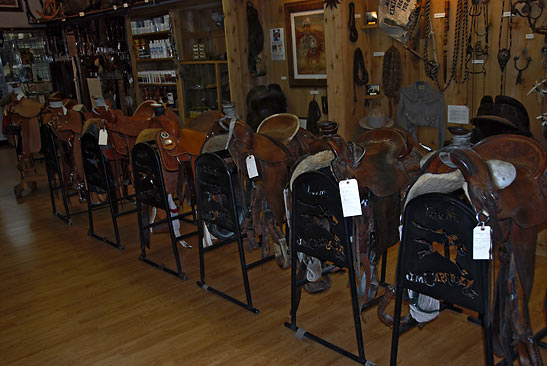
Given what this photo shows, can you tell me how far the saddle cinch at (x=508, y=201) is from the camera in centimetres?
173

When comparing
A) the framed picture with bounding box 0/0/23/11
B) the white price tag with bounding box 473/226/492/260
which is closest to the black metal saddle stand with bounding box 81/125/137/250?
the white price tag with bounding box 473/226/492/260

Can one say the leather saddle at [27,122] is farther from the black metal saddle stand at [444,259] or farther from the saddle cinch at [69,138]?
the black metal saddle stand at [444,259]

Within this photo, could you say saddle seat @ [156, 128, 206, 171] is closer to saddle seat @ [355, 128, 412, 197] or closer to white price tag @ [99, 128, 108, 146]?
white price tag @ [99, 128, 108, 146]

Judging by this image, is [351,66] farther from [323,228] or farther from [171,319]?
[171,319]

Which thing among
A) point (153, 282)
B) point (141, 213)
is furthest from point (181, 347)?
point (141, 213)

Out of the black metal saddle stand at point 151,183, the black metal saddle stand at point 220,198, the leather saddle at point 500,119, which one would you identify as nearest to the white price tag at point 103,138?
the black metal saddle stand at point 151,183

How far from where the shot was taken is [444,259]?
6.13 feet

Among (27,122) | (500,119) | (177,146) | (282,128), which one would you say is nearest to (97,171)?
(177,146)

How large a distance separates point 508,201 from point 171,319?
2033mm

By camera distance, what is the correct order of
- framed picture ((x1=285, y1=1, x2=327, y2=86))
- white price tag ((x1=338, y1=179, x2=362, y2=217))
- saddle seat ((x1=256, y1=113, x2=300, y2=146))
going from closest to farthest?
white price tag ((x1=338, y1=179, x2=362, y2=217))
saddle seat ((x1=256, y1=113, x2=300, y2=146))
framed picture ((x1=285, y1=1, x2=327, y2=86))

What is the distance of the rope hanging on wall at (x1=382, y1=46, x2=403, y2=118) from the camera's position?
178 inches

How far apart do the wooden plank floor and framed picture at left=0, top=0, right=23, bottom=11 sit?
7.43m

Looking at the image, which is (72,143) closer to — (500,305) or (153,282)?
(153,282)

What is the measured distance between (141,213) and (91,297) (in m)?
0.73
